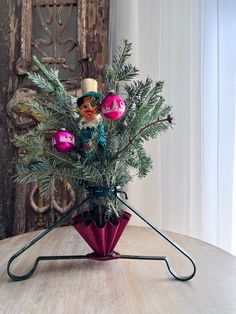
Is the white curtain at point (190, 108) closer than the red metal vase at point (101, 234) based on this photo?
No

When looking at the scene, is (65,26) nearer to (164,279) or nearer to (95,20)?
(95,20)

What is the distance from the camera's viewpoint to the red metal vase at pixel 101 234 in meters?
0.73

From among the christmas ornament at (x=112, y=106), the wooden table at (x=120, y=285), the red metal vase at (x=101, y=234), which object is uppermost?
the christmas ornament at (x=112, y=106)

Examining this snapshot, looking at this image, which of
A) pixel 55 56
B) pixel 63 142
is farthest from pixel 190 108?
pixel 63 142

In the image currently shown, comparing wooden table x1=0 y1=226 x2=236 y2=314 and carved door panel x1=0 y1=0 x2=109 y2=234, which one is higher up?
carved door panel x1=0 y1=0 x2=109 y2=234

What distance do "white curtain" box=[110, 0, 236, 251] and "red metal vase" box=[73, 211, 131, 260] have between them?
52cm

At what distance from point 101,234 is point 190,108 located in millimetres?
696

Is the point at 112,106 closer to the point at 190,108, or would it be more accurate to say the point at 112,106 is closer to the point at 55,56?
the point at 190,108

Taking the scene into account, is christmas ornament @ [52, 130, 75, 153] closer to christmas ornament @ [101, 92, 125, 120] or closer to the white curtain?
christmas ornament @ [101, 92, 125, 120]

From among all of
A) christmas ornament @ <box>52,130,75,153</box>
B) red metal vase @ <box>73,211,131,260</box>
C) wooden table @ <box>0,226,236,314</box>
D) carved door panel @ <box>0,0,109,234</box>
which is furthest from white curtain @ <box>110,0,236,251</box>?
christmas ornament @ <box>52,130,75,153</box>

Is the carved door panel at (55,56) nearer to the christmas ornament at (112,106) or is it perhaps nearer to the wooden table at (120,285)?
the wooden table at (120,285)

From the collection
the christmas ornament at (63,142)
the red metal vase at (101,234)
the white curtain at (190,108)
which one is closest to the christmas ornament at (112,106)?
the christmas ornament at (63,142)

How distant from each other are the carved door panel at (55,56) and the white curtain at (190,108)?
131 mm

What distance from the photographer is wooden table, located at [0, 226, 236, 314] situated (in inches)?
22.8
